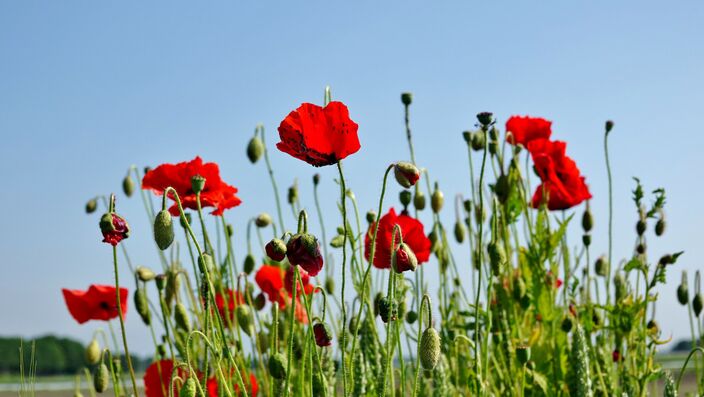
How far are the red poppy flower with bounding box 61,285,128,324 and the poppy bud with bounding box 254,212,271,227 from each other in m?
0.46

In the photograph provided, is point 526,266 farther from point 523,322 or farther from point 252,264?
point 252,264

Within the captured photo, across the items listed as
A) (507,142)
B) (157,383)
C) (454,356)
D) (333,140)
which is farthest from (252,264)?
(333,140)

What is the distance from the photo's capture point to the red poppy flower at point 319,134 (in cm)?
163

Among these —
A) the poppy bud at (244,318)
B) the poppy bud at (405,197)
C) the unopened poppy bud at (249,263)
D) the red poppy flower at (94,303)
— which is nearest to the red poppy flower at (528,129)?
the poppy bud at (405,197)

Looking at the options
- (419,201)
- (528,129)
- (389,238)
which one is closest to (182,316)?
(389,238)

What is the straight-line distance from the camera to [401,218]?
2332 mm

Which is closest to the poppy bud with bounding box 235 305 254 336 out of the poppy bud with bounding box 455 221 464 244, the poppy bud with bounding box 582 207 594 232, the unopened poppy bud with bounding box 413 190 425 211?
the unopened poppy bud with bounding box 413 190 425 211

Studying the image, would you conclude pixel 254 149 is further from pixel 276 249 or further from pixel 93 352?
pixel 276 249

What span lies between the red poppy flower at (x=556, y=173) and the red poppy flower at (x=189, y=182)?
1.05 m

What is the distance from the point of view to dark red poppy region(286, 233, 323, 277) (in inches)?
57.5

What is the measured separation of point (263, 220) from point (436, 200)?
55 cm

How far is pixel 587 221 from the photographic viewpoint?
3.11 metres

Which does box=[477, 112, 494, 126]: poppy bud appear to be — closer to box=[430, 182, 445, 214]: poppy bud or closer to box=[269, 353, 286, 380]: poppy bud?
box=[269, 353, 286, 380]: poppy bud

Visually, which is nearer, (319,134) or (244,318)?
(319,134)
